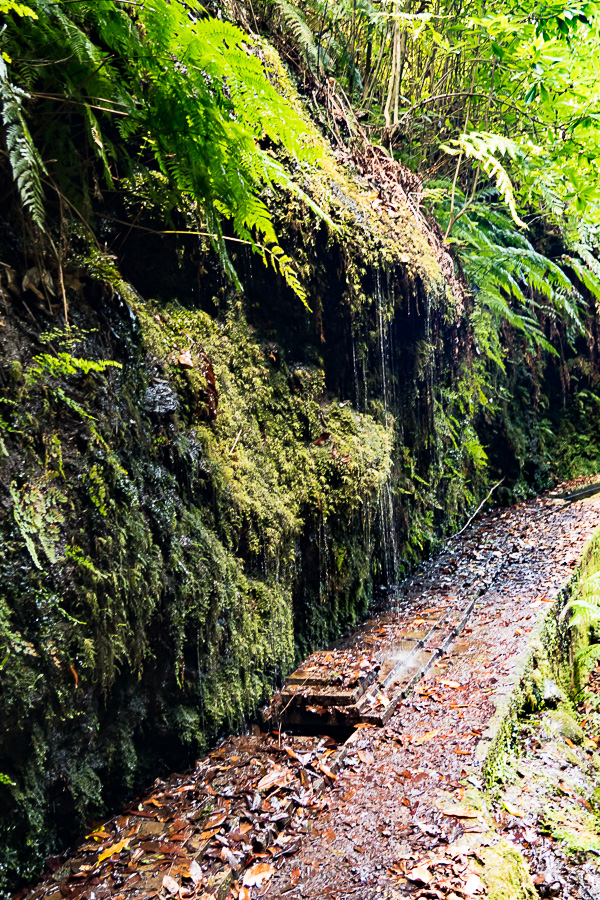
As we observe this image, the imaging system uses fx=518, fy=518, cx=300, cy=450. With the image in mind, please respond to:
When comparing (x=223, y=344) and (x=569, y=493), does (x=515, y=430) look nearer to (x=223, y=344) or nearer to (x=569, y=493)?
(x=569, y=493)

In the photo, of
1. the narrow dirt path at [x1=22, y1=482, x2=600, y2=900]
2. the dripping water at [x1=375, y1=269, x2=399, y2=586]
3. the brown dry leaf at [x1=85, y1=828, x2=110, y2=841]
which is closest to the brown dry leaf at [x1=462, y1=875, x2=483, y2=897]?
the narrow dirt path at [x1=22, y1=482, x2=600, y2=900]

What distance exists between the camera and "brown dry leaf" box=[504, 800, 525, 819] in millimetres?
2400

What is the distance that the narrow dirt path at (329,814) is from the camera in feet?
6.86

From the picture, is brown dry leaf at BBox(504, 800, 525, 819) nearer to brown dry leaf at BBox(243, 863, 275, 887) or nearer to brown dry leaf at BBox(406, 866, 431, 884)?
brown dry leaf at BBox(406, 866, 431, 884)

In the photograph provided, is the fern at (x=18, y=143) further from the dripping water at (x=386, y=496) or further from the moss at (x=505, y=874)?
the dripping water at (x=386, y=496)

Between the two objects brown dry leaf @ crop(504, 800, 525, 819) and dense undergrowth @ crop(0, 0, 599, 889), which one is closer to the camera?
dense undergrowth @ crop(0, 0, 599, 889)

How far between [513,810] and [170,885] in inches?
61.3

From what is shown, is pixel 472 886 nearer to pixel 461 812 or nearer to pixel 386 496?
pixel 461 812

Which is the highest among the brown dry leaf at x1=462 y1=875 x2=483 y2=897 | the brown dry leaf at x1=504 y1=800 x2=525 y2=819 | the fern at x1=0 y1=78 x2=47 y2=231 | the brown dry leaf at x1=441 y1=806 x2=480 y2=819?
the fern at x1=0 y1=78 x2=47 y2=231

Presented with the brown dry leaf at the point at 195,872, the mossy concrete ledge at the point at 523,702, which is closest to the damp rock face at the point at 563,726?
the mossy concrete ledge at the point at 523,702

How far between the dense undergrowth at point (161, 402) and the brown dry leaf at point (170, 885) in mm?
519

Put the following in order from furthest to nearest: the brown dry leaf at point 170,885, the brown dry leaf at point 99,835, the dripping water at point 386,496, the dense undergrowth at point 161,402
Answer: the dripping water at point 386,496
the brown dry leaf at point 99,835
the dense undergrowth at point 161,402
the brown dry leaf at point 170,885

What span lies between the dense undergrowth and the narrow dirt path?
0.68 feet

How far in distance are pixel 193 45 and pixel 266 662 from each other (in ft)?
11.4
